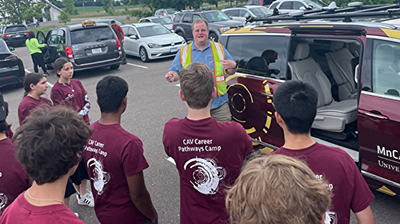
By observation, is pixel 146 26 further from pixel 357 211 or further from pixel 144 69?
pixel 357 211

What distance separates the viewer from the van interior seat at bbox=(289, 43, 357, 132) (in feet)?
14.1

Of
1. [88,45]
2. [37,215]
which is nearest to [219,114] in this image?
[37,215]

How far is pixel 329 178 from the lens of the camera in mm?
1851

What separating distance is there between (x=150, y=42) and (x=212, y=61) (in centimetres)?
994

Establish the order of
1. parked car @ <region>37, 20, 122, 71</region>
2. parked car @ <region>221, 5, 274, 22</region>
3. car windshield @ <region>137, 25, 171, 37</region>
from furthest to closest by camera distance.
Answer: parked car @ <region>221, 5, 274, 22</region>
car windshield @ <region>137, 25, 171, 37</region>
parked car @ <region>37, 20, 122, 71</region>

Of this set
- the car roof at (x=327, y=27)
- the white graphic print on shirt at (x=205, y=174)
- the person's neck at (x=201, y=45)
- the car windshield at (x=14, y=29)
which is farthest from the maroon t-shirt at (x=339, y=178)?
the car windshield at (x=14, y=29)

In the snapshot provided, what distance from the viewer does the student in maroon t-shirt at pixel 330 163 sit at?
6.08 ft

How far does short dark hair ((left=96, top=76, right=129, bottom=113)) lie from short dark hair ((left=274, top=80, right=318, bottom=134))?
1.20 metres

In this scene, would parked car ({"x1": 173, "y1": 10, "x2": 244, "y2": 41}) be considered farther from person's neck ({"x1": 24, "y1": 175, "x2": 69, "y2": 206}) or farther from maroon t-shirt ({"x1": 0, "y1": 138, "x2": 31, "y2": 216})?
person's neck ({"x1": 24, "y1": 175, "x2": 69, "y2": 206})

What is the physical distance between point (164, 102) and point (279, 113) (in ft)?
21.1

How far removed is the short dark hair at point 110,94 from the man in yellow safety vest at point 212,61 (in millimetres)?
1488

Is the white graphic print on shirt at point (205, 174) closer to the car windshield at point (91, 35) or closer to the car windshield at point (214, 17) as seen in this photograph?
the car windshield at point (91, 35)

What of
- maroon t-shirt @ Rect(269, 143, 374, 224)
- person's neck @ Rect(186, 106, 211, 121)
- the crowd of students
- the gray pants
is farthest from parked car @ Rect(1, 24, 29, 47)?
maroon t-shirt @ Rect(269, 143, 374, 224)

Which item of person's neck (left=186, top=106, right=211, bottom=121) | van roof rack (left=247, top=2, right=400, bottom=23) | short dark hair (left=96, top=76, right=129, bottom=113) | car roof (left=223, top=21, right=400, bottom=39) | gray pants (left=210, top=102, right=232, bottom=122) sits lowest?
gray pants (left=210, top=102, right=232, bottom=122)
